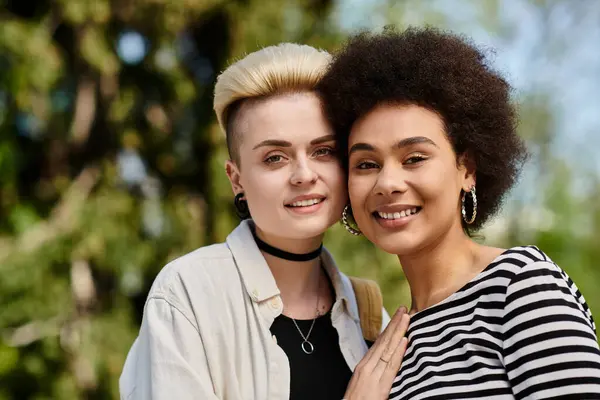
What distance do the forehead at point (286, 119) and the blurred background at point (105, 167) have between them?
3.79 meters

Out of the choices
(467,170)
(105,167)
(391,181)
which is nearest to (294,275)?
(391,181)

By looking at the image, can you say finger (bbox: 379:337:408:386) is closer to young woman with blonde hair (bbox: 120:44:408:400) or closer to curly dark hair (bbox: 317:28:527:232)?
young woman with blonde hair (bbox: 120:44:408:400)

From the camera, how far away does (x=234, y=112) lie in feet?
8.09

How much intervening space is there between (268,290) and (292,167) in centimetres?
40

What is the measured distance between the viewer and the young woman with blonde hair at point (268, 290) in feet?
7.06

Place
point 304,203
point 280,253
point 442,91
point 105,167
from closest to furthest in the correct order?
point 442,91, point 304,203, point 280,253, point 105,167

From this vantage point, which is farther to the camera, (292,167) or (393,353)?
(292,167)

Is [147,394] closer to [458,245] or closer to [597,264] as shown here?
[458,245]

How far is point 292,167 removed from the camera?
7.58 ft

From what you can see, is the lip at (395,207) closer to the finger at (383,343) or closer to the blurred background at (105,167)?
the finger at (383,343)

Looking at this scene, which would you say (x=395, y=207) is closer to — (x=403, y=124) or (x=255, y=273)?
(x=403, y=124)

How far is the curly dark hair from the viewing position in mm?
2121

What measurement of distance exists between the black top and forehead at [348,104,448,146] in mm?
678

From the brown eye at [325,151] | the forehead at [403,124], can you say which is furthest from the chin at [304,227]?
the forehead at [403,124]
